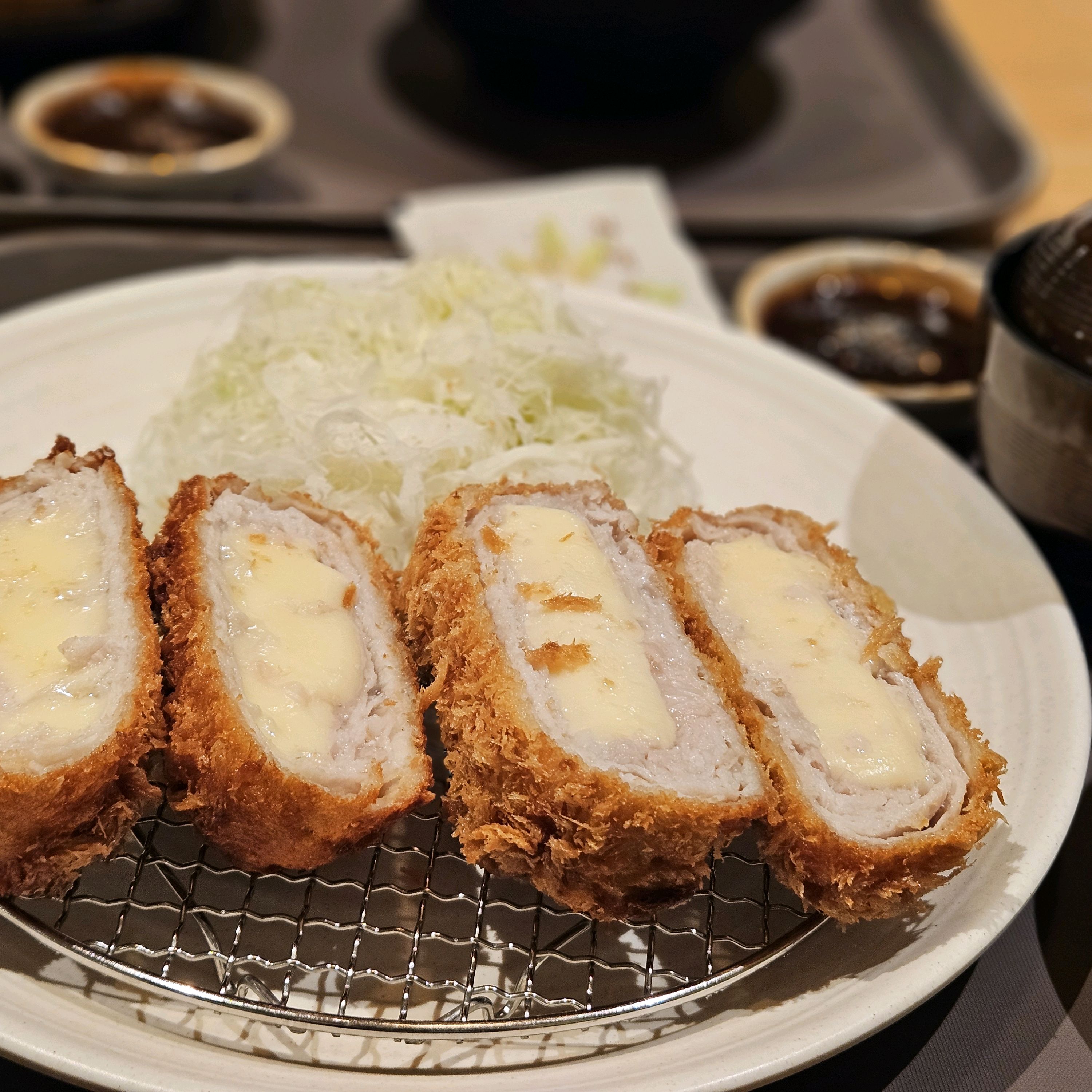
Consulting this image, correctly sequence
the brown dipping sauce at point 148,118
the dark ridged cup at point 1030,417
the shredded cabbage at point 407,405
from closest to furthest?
1. the shredded cabbage at point 407,405
2. the dark ridged cup at point 1030,417
3. the brown dipping sauce at point 148,118

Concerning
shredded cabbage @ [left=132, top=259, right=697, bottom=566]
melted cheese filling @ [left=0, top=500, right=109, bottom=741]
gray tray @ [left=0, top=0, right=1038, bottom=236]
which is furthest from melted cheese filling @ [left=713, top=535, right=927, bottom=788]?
gray tray @ [left=0, top=0, right=1038, bottom=236]

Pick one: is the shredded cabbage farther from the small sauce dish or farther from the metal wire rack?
the small sauce dish

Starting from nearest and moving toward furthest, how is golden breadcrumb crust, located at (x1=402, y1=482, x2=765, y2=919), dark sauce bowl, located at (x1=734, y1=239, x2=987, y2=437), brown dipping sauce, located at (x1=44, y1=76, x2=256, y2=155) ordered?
1. golden breadcrumb crust, located at (x1=402, y1=482, x2=765, y2=919)
2. dark sauce bowl, located at (x1=734, y1=239, x2=987, y2=437)
3. brown dipping sauce, located at (x1=44, y1=76, x2=256, y2=155)

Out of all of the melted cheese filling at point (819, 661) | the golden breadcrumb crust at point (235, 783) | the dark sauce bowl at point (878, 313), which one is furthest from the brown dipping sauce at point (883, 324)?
the golden breadcrumb crust at point (235, 783)

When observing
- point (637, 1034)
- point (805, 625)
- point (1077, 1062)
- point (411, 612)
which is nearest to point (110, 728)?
point (411, 612)

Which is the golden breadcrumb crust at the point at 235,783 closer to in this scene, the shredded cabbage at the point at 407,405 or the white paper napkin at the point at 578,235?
the shredded cabbage at the point at 407,405

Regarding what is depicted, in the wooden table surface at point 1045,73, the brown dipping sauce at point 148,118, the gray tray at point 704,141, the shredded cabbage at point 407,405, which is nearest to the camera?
the shredded cabbage at point 407,405
